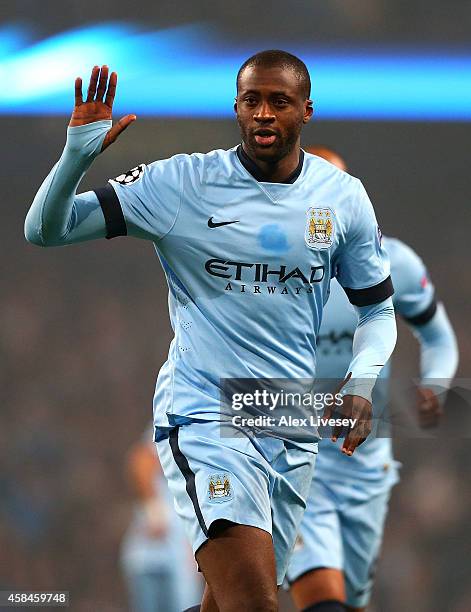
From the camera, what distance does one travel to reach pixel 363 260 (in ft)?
13.1

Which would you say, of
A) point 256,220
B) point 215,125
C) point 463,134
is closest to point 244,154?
point 256,220

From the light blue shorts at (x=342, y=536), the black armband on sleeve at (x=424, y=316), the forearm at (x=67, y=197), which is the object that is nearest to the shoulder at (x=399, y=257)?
the black armband on sleeve at (x=424, y=316)

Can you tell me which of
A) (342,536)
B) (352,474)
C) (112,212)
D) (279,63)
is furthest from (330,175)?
(342,536)

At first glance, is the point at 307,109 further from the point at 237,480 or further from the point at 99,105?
the point at 237,480

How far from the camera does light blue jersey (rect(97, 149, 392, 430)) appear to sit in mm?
3816

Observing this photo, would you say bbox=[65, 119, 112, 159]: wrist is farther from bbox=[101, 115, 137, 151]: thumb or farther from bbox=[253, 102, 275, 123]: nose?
bbox=[253, 102, 275, 123]: nose

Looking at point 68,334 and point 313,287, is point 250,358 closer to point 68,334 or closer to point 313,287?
point 313,287

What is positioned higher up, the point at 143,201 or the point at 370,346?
the point at 143,201

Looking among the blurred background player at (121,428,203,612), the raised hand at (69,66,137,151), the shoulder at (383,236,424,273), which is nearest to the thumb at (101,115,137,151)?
the raised hand at (69,66,137,151)

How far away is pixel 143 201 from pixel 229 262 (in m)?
0.32

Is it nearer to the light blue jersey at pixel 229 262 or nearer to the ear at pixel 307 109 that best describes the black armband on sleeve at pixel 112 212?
the light blue jersey at pixel 229 262

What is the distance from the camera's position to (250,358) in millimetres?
3824

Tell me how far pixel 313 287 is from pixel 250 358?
31 centimetres

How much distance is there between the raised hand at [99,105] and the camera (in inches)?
141
